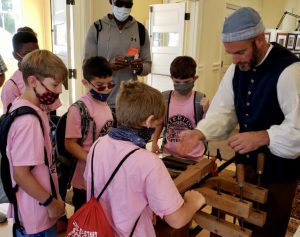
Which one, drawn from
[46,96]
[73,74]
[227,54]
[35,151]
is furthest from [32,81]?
[227,54]

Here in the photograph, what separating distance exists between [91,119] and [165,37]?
3760 mm

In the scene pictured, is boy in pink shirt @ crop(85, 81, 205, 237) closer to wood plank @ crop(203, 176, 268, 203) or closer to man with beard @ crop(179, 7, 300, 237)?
wood plank @ crop(203, 176, 268, 203)

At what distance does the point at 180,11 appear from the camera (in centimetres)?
461

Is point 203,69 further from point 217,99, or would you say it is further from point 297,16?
point 217,99

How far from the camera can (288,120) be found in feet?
3.86

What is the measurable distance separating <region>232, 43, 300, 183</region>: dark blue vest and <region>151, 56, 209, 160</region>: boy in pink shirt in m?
0.62

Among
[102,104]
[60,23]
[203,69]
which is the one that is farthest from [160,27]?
[102,104]

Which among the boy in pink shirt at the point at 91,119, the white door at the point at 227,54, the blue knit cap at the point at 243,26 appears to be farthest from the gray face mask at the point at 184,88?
the white door at the point at 227,54

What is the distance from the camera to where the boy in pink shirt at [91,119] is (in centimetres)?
163

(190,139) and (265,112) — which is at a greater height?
(265,112)

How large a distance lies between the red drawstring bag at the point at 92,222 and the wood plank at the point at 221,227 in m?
0.34

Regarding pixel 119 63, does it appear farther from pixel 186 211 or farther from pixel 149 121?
pixel 186 211

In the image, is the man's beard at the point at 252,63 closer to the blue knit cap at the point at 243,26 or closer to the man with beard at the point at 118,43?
the blue knit cap at the point at 243,26

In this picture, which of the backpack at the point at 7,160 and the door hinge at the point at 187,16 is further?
the door hinge at the point at 187,16
